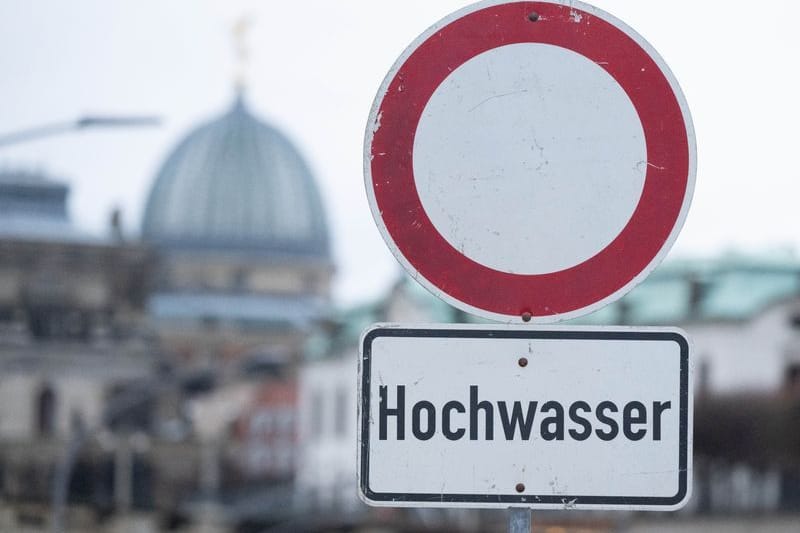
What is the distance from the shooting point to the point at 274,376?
101750mm

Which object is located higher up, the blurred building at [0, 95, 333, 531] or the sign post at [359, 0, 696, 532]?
the sign post at [359, 0, 696, 532]

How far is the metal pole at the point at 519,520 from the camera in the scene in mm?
4602

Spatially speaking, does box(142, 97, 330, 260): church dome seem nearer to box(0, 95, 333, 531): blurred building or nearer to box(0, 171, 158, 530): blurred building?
box(0, 95, 333, 531): blurred building

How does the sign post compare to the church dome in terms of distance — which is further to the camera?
the church dome

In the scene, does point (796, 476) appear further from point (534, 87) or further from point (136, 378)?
point (534, 87)

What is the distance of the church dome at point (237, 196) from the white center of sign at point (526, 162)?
131990 millimetres

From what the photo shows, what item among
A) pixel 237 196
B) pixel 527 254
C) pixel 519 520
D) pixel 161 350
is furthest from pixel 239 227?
pixel 519 520

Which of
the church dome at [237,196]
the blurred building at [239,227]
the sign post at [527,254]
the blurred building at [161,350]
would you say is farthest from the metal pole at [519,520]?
the church dome at [237,196]

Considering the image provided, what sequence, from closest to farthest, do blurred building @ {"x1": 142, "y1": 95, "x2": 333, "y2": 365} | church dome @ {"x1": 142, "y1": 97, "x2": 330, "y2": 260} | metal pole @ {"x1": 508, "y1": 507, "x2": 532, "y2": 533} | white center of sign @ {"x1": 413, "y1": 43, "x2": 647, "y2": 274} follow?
metal pole @ {"x1": 508, "y1": 507, "x2": 532, "y2": 533}, white center of sign @ {"x1": 413, "y1": 43, "x2": 647, "y2": 274}, blurred building @ {"x1": 142, "y1": 95, "x2": 333, "y2": 365}, church dome @ {"x1": 142, "y1": 97, "x2": 330, "y2": 260}

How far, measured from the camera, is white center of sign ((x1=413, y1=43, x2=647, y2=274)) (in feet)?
15.6

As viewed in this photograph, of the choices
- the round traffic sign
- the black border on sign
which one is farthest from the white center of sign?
the black border on sign

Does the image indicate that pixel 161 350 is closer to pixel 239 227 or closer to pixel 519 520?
pixel 239 227

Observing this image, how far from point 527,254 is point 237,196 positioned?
13718cm

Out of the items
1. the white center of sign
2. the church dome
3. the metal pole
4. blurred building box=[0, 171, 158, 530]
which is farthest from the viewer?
the church dome
